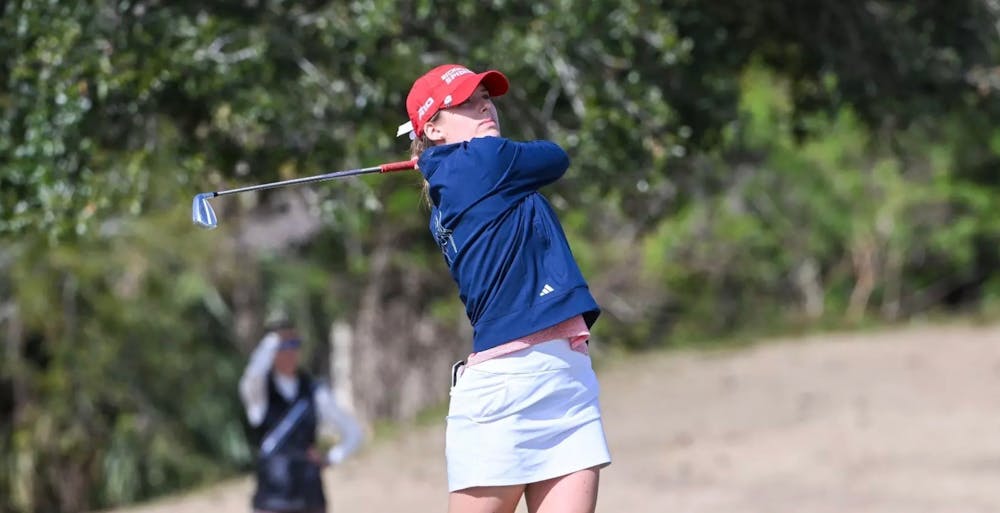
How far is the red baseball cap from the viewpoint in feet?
13.8

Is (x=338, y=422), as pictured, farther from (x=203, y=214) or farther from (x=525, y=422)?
(x=525, y=422)

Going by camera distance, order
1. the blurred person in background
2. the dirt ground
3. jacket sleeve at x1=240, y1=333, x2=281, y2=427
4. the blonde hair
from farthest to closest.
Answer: the dirt ground → jacket sleeve at x1=240, y1=333, x2=281, y2=427 → the blurred person in background → the blonde hair

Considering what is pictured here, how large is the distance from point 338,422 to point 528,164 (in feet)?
14.0

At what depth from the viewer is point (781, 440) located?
552 inches

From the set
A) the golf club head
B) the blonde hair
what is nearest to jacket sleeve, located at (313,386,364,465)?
the golf club head

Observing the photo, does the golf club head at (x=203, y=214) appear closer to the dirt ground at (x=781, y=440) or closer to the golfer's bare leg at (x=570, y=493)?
the golfer's bare leg at (x=570, y=493)

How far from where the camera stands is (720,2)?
8.59 m

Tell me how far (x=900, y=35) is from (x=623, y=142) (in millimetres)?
1786

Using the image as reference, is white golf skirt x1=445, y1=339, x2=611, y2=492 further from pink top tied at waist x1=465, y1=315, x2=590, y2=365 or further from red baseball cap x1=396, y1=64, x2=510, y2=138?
red baseball cap x1=396, y1=64, x2=510, y2=138

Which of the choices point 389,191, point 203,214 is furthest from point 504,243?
point 389,191

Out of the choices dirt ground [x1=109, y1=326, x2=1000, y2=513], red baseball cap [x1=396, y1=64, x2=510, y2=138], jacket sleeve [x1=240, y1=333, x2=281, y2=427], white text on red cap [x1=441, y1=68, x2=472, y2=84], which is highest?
white text on red cap [x1=441, y1=68, x2=472, y2=84]

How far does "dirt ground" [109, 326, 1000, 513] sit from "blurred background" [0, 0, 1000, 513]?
2.07 metres

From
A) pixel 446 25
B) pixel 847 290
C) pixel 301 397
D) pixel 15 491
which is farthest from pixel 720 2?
pixel 847 290

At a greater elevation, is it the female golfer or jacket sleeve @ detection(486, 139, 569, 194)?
jacket sleeve @ detection(486, 139, 569, 194)
